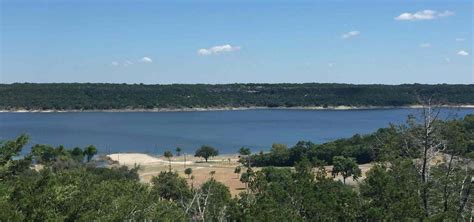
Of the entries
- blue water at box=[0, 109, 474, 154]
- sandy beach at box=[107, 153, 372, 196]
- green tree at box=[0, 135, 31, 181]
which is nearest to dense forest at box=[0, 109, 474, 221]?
green tree at box=[0, 135, 31, 181]

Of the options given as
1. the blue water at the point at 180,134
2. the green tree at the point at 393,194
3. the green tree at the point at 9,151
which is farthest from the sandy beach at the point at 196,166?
the green tree at the point at 9,151

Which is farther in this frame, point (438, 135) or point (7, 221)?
point (438, 135)

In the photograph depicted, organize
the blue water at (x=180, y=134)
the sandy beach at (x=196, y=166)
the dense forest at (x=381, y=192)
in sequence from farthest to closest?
1. the blue water at (x=180, y=134)
2. the sandy beach at (x=196, y=166)
3. the dense forest at (x=381, y=192)

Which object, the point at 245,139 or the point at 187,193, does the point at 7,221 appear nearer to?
the point at 187,193

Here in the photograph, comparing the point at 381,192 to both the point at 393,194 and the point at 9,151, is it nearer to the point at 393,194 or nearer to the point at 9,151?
the point at 393,194

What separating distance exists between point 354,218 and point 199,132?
382 ft

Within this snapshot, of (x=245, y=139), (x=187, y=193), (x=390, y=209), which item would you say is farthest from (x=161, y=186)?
(x=245, y=139)

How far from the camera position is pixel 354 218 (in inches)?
664

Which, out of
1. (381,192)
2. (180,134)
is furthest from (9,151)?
(180,134)

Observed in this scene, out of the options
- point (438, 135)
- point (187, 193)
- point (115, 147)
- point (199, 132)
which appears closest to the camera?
point (438, 135)

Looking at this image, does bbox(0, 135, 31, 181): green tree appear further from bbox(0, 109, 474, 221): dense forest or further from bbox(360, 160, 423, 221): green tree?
bbox(360, 160, 423, 221): green tree

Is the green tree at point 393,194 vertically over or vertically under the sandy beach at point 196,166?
over

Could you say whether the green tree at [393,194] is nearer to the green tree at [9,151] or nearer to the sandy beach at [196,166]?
the green tree at [9,151]

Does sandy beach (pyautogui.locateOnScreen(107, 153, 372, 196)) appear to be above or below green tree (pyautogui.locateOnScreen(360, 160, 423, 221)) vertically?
below
